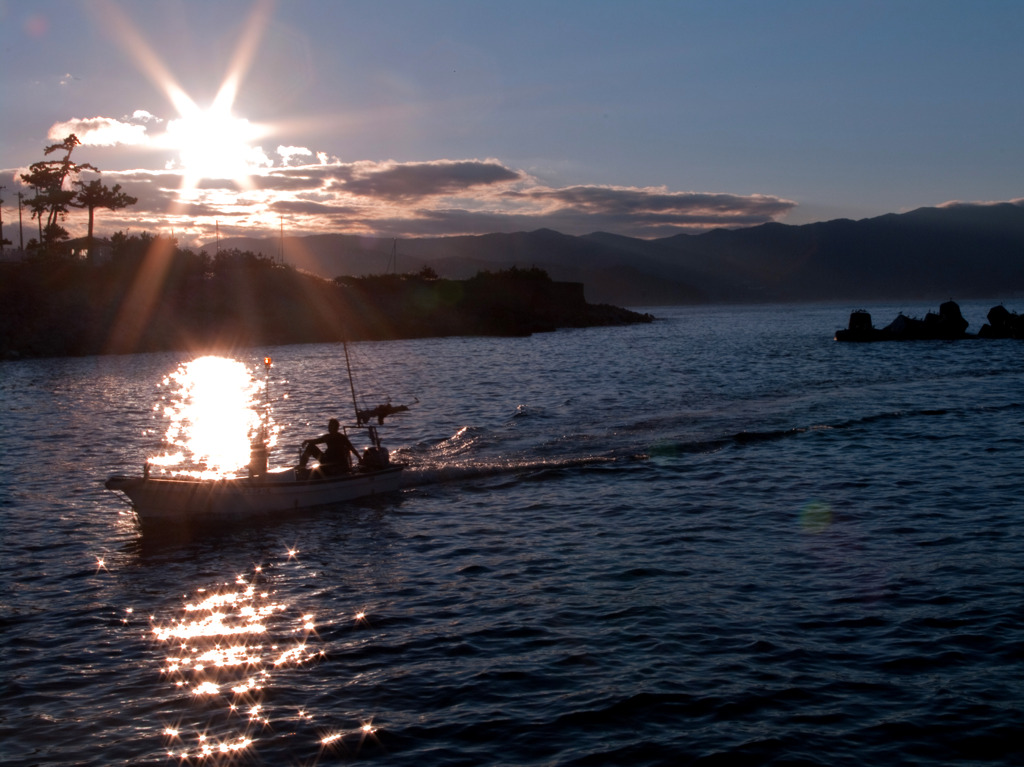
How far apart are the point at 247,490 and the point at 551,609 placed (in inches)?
288

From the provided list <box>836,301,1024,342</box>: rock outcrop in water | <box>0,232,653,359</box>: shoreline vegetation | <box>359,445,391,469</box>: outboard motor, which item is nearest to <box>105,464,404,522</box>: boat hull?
<box>359,445,391,469</box>: outboard motor

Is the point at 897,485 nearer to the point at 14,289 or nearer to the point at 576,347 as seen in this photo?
the point at 576,347

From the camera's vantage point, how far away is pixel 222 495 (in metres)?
15.9

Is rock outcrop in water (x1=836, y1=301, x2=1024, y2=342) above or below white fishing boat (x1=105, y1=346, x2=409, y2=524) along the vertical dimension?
above

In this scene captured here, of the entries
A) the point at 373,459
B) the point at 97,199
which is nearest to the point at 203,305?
the point at 97,199

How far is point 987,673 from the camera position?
9195 millimetres

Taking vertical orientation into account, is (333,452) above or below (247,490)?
above

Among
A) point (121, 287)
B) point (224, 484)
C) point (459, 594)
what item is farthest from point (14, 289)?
point (459, 594)

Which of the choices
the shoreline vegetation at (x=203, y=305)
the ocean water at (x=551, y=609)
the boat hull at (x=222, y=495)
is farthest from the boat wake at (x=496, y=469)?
the shoreline vegetation at (x=203, y=305)

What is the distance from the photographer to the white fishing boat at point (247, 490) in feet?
51.4

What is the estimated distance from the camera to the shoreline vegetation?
65.7 metres

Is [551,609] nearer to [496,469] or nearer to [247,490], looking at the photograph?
[247,490]

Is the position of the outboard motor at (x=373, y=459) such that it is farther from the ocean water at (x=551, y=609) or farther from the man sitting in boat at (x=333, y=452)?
the ocean water at (x=551, y=609)

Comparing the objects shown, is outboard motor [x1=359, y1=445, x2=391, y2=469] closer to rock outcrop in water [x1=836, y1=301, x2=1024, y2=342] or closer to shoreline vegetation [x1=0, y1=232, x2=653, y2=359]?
shoreline vegetation [x1=0, y1=232, x2=653, y2=359]
